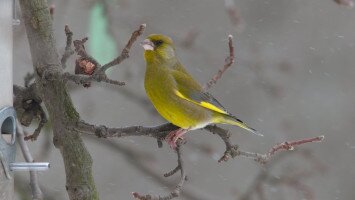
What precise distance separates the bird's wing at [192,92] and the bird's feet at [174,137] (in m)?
0.44

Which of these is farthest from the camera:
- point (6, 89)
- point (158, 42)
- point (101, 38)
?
point (101, 38)

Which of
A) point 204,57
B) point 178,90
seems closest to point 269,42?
point 204,57

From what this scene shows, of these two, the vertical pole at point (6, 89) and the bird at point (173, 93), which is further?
the bird at point (173, 93)

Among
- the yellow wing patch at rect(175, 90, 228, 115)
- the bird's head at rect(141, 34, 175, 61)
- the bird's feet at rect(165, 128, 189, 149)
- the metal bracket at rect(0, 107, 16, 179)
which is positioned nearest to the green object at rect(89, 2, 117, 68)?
the bird's head at rect(141, 34, 175, 61)

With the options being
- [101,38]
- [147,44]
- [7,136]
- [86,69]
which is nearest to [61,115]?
[86,69]

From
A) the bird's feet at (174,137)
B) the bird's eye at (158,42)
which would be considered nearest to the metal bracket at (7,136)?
the bird's feet at (174,137)

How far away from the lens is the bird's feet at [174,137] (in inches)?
137

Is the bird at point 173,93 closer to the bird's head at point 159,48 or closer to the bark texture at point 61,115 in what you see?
the bird's head at point 159,48

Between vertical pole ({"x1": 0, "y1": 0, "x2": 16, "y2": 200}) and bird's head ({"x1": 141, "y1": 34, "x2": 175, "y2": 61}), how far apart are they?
81cm

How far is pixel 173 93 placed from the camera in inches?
163

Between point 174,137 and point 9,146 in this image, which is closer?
point 9,146

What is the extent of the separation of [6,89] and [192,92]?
42.5 inches

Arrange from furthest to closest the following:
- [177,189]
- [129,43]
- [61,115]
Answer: [61,115] < [177,189] < [129,43]

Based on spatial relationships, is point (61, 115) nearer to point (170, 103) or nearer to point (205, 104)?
point (170, 103)
